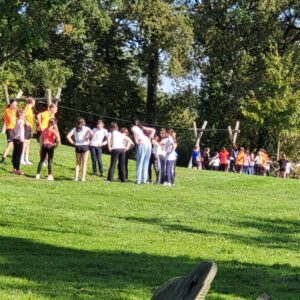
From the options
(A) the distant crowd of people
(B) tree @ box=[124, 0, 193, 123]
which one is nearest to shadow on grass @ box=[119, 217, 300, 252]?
(A) the distant crowd of people

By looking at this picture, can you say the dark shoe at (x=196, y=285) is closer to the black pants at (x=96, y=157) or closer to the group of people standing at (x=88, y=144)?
the group of people standing at (x=88, y=144)

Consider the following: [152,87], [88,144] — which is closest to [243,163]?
[152,87]

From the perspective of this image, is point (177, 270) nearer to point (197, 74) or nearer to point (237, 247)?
point (237, 247)

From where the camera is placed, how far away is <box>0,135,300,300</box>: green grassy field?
7375mm

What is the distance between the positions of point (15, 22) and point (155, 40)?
36173mm

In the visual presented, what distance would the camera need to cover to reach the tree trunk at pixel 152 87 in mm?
48531

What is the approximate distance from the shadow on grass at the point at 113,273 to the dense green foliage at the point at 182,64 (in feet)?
104

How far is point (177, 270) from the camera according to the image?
8.15 m

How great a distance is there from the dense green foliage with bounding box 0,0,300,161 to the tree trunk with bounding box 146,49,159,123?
0.25ft

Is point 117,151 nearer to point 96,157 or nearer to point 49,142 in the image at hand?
point 96,157

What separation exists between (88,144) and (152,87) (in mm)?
32116

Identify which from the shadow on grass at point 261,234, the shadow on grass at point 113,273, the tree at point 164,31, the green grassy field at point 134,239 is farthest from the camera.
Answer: the tree at point 164,31

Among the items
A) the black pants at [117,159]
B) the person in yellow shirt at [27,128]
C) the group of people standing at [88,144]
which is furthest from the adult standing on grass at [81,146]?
the person in yellow shirt at [27,128]

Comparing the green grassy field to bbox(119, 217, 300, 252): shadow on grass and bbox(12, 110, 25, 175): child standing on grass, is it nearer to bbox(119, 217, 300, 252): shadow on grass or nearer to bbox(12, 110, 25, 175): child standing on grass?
bbox(119, 217, 300, 252): shadow on grass
